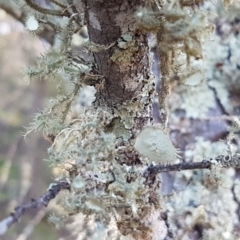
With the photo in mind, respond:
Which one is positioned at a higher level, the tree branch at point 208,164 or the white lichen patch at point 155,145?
the tree branch at point 208,164

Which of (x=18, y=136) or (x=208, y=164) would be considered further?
(x=18, y=136)

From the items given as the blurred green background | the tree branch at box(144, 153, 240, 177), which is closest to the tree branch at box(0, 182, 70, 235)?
the tree branch at box(144, 153, 240, 177)

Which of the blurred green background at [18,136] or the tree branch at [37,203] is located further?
the blurred green background at [18,136]

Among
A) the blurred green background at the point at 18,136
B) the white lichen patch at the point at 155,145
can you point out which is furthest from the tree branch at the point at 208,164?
the blurred green background at the point at 18,136

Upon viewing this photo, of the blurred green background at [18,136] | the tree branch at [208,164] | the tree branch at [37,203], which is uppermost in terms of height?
the blurred green background at [18,136]

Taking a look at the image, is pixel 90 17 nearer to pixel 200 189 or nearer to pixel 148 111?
pixel 148 111

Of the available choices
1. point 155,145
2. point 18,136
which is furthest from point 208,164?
point 18,136

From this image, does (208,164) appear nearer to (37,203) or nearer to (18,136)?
(37,203)

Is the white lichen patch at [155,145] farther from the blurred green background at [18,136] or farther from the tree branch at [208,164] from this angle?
the blurred green background at [18,136]

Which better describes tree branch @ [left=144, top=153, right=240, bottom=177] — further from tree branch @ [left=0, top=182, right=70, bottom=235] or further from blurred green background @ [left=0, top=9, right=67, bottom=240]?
blurred green background @ [left=0, top=9, right=67, bottom=240]
